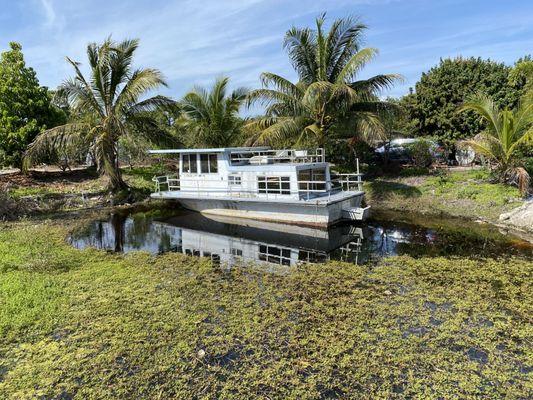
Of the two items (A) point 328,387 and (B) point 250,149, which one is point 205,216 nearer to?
(B) point 250,149

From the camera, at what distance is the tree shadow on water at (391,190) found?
1689cm

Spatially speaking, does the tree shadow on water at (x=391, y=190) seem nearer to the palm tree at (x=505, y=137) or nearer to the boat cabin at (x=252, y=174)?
the boat cabin at (x=252, y=174)

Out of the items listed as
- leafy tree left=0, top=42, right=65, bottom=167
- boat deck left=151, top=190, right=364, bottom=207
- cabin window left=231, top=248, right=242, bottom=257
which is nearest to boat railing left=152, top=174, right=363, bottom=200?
boat deck left=151, top=190, right=364, bottom=207

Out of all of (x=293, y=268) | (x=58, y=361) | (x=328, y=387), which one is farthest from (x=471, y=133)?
(x=58, y=361)

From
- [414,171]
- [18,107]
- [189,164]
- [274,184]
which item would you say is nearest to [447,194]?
[414,171]

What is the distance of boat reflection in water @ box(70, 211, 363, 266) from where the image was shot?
33.8 ft

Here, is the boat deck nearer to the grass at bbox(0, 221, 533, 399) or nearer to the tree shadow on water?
the tree shadow on water

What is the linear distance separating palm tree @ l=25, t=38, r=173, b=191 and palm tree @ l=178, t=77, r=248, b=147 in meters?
4.25

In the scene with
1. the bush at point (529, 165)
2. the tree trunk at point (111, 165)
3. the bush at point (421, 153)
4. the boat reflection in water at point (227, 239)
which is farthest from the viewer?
the bush at point (421, 153)

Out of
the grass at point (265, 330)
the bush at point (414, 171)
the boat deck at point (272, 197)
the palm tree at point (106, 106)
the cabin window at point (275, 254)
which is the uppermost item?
the palm tree at point (106, 106)

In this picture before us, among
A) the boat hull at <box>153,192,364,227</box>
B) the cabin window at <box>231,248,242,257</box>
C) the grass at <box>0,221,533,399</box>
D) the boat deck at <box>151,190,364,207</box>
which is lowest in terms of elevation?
the grass at <box>0,221,533,399</box>

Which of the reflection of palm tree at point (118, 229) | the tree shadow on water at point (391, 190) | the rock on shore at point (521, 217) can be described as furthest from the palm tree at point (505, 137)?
the reflection of palm tree at point (118, 229)

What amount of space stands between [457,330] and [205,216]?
1148cm

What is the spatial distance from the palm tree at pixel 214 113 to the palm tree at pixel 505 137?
11886 mm
